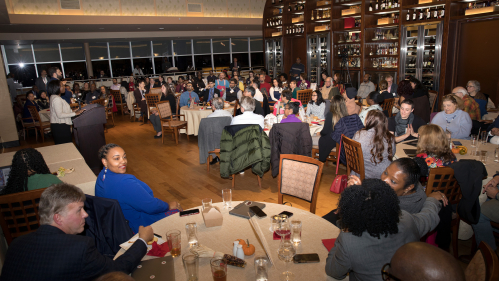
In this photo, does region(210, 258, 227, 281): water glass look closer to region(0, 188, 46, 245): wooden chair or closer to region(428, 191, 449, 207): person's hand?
region(0, 188, 46, 245): wooden chair

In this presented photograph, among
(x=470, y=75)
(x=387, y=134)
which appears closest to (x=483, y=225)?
(x=387, y=134)

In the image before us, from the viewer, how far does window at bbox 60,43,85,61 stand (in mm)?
16359

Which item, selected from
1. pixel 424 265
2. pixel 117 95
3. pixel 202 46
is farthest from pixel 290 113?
pixel 202 46

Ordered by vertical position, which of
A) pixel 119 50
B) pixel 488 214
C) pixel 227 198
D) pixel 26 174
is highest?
pixel 119 50

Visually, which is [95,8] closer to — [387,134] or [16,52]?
[16,52]

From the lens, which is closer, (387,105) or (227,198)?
(227,198)

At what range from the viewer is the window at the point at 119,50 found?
1734cm

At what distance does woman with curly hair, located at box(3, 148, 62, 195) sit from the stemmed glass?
2152 mm

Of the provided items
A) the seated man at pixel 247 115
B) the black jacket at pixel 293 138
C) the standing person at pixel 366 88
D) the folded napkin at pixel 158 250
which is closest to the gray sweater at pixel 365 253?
the folded napkin at pixel 158 250

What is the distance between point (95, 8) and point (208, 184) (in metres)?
9.84

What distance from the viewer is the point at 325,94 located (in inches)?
352

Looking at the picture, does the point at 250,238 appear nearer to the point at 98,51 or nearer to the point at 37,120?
the point at 37,120

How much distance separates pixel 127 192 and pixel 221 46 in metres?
18.7

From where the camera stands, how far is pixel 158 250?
2.04 metres
